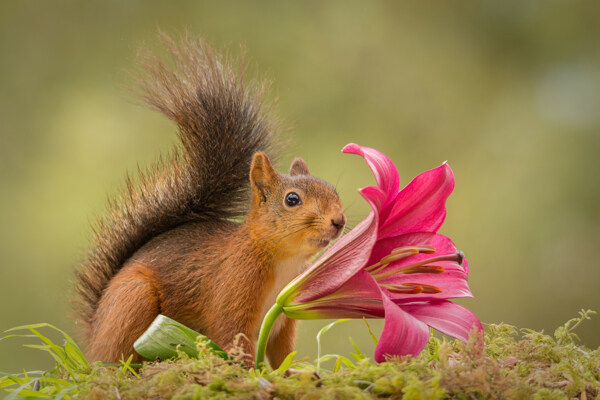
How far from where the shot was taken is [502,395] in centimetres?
63

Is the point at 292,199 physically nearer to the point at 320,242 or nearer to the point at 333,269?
the point at 320,242

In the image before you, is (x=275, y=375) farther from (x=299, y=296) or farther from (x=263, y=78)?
(x=263, y=78)

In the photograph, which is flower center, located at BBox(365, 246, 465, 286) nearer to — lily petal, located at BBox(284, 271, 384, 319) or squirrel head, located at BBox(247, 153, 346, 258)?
lily petal, located at BBox(284, 271, 384, 319)

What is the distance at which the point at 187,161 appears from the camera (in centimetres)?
129

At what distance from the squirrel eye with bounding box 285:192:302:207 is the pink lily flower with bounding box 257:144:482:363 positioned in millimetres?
250

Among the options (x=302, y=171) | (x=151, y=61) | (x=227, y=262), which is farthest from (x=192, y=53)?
(x=227, y=262)

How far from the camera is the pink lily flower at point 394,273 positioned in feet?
2.48

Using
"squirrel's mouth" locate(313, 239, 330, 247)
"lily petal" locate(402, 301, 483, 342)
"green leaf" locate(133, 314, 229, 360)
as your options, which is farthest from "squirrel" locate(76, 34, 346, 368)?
"lily petal" locate(402, 301, 483, 342)

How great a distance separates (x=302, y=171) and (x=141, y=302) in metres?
0.43

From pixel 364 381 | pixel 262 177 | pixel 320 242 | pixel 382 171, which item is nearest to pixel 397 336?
pixel 364 381

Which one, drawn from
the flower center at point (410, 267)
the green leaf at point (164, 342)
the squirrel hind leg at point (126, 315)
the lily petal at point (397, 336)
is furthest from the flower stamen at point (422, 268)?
the squirrel hind leg at point (126, 315)

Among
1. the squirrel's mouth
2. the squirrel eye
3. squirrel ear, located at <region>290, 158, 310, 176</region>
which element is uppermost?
squirrel ear, located at <region>290, 158, 310, 176</region>

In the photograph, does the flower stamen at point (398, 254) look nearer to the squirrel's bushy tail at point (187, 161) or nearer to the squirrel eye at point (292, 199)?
the squirrel eye at point (292, 199)

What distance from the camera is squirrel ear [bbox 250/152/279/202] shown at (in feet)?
3.68
